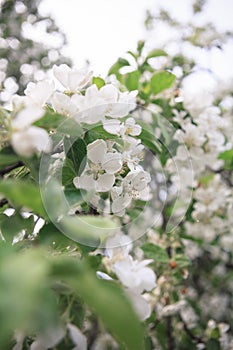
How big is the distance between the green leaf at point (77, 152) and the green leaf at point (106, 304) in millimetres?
326

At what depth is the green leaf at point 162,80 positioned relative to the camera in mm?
1313

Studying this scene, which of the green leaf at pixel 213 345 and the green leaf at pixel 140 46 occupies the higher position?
the green leaf at pixel 140 46

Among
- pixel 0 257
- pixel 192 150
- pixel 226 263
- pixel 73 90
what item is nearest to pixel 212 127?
pixel 192 150

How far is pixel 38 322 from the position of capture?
0.28 metres

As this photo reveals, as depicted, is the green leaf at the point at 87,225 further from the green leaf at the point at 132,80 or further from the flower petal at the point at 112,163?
the green leaf at the point at 132,80

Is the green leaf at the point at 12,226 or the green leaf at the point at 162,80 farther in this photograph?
the green leaf at the point at 162,80

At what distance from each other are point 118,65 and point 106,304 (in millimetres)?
1148

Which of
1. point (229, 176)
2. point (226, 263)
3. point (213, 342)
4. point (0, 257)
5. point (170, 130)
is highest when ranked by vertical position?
point (0, 257)

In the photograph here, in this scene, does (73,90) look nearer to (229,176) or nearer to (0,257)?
(0,257)

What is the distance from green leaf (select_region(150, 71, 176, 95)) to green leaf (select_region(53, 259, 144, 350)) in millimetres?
1074

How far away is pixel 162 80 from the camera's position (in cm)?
132

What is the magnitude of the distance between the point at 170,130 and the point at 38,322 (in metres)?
1.00

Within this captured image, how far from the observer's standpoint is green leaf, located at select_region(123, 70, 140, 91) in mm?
1292

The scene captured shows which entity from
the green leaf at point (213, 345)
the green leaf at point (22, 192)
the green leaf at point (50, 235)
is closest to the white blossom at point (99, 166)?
the green leaf at point (50, 235)
